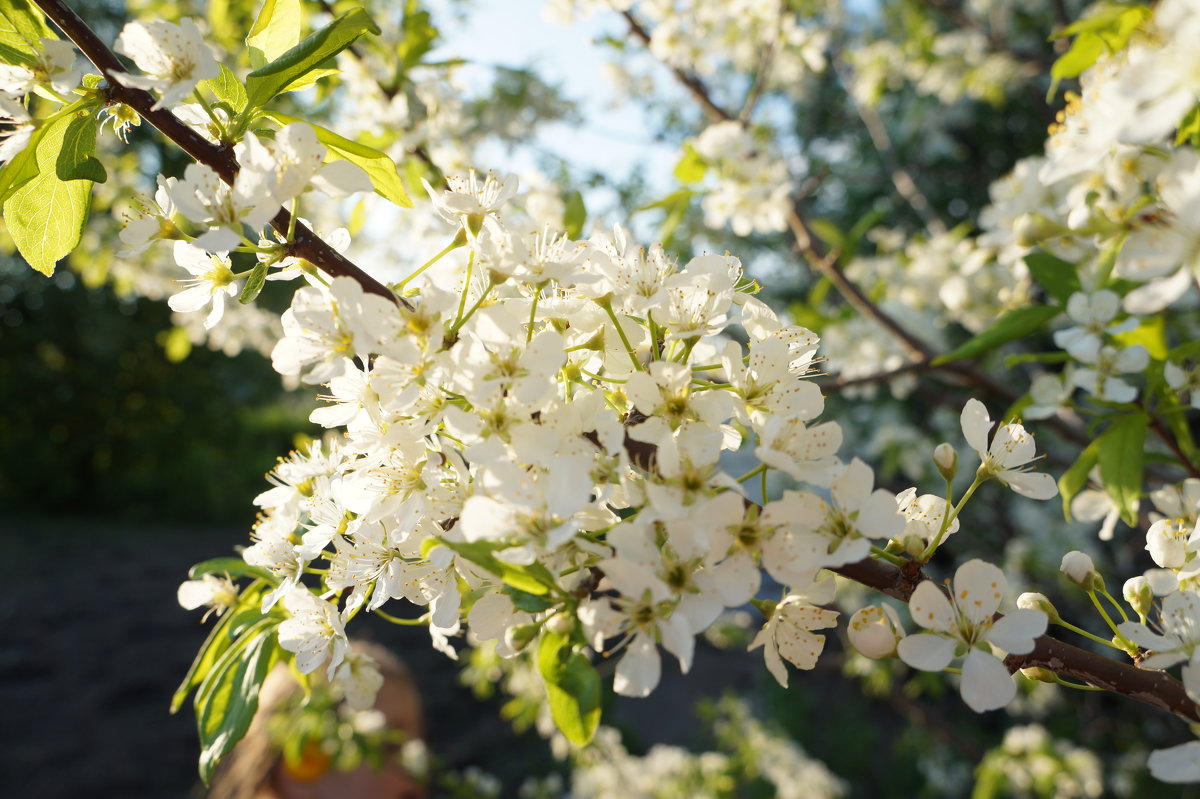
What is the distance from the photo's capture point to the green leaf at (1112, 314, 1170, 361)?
51.4 inches

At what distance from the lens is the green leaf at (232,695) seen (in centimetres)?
Answer: 85

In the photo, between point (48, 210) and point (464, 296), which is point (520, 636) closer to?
point (464, 296)

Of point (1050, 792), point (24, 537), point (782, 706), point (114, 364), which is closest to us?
point (1050, 792)

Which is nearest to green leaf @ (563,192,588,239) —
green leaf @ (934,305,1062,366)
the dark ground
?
green leaf @ (934,305,1062,366)

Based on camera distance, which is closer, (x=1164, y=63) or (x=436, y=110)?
(x=1164, y=63)

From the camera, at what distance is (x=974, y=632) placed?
2.44ft

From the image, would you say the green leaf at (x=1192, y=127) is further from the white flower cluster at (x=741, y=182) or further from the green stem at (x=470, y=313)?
the white flower cluster at (x=741, y=182)

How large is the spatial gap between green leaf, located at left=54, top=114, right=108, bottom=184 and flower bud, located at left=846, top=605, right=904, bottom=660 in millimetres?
902

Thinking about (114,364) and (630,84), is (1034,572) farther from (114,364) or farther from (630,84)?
(114,364)

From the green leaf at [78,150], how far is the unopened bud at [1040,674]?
1067 millimetres

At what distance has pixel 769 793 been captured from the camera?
488cm

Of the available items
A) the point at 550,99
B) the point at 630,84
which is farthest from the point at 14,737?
the point at 630,84

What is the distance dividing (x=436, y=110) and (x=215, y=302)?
152 centimetres

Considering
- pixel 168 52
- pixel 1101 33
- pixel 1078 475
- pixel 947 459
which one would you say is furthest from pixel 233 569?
pixel 1101 33
